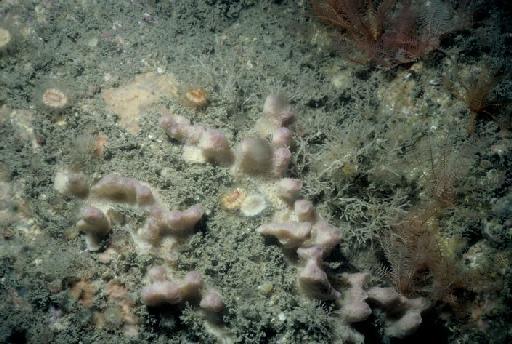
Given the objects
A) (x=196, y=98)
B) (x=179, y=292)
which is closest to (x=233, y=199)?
(x=179, y=292)

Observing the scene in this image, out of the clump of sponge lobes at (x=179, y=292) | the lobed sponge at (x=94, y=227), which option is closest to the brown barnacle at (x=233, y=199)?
the clump of sponge lobes at (x=179, y=292)

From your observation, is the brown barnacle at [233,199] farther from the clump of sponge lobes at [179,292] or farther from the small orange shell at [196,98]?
the small orange shell at [196,98]

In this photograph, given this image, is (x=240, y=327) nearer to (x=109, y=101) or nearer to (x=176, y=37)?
(x=109, y=101)

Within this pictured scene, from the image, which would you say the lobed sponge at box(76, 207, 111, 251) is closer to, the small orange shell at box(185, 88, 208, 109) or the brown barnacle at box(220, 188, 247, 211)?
the brown barnacle at box(220, 188, 247, 211)

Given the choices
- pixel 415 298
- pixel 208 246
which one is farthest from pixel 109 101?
pixel 415 298

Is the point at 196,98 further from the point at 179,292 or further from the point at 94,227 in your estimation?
the point at 179,292

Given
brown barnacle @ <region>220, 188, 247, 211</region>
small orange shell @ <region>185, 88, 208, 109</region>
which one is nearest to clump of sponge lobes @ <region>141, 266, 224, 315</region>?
brown barnacle @ <region>220, 188, 247, 211</region>
